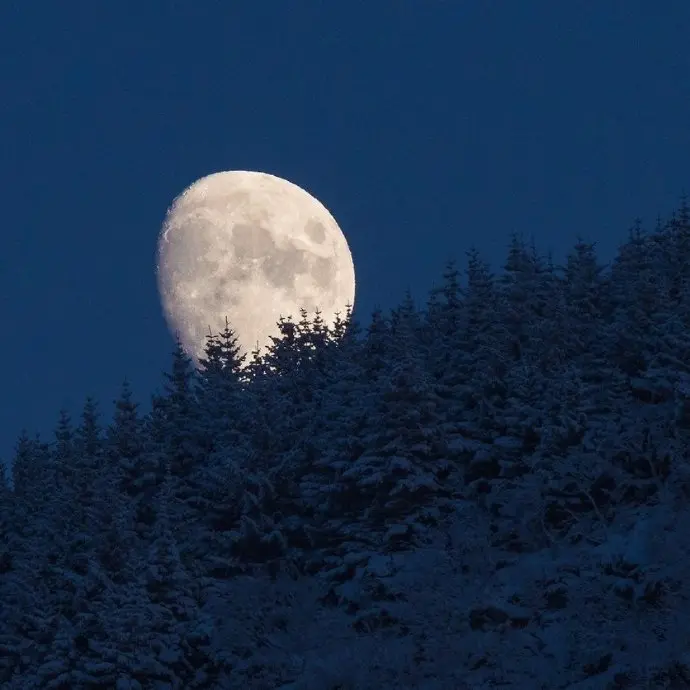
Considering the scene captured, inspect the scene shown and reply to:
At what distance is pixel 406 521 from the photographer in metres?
41.3

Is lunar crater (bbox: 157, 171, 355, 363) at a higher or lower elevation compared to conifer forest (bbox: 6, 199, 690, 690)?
higher

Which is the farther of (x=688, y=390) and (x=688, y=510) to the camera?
(x=688, y=390)

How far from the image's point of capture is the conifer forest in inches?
1299

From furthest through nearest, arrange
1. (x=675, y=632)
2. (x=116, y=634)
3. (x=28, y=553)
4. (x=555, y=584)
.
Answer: (x=28, y=553) < (x=116, y=634) < (x=555, y=584) < (x=675, y=632)

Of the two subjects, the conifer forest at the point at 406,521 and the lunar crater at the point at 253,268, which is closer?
the conifer forest at the point at 406,521

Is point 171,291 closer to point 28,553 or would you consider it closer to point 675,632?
point 28,553

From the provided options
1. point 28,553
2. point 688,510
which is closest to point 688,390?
point 688,510

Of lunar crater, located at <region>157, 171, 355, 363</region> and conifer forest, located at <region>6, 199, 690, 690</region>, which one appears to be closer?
conifer forest, located at <region>6, 199, 690, 690</region>

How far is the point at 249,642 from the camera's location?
39.7 m

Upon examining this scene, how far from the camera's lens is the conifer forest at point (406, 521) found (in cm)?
3300

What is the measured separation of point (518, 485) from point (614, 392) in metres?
5.14

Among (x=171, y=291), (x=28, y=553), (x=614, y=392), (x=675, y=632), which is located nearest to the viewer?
(x=675, y=632)

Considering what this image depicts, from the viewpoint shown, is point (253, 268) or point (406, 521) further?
point (253, 268)

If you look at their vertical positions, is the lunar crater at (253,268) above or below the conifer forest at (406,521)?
above
